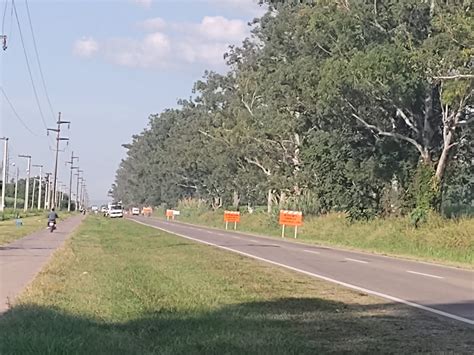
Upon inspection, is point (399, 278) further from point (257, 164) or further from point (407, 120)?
point (257, 164)

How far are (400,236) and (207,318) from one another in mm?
30618

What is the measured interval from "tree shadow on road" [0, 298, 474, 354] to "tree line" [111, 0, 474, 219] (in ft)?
74.3

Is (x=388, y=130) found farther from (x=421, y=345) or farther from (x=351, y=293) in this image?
(x=421, y=345)

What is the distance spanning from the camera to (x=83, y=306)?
14.4 meters

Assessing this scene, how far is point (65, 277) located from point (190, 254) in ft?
33.9

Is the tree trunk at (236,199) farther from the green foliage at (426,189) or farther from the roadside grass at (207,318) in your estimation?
the roadside grass at (207,318)

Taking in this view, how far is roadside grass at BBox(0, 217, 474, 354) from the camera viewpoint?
10703 millimetres

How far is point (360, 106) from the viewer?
165 ft

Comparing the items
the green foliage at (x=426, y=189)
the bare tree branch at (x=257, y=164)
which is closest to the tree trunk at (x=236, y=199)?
the bare tree branch at (x=257, y=164)

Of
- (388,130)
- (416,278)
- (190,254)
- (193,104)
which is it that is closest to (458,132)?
(388,130)

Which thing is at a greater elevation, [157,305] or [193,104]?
[193,104]

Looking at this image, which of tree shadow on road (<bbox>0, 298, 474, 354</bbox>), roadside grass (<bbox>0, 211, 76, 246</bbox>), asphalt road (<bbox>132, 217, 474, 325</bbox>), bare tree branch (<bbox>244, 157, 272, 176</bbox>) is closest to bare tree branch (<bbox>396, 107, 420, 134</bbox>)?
asphalt road (<bbox>132, 217, 474, 325</bbox>)

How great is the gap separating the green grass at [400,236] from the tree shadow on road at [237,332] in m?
17.2

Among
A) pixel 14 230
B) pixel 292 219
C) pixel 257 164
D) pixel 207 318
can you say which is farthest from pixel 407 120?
pixel 257 164
